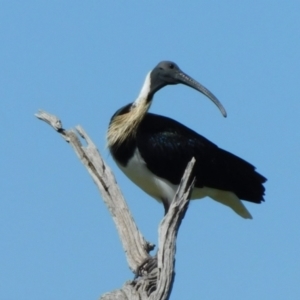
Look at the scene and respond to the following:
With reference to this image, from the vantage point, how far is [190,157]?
12047mm

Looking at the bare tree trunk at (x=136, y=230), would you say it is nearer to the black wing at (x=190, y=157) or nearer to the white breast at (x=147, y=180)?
the white breast at (x=147, y=180)

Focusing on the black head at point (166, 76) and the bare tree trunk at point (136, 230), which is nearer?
the bare tree trunk at point (136, 230)

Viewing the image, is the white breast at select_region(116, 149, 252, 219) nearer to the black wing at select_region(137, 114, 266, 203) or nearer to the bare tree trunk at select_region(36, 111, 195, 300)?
the black wing at select_region(137, 114, 266, 203)

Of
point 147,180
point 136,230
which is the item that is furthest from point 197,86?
point 136,230

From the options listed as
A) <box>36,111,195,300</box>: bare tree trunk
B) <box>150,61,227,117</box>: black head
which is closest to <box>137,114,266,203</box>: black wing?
<box>150,61,227,117</box>: black head

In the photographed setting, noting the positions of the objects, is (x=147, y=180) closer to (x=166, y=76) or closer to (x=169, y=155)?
(x=169, y=155)

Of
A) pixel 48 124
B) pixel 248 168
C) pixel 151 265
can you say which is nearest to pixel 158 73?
pixel 248 168

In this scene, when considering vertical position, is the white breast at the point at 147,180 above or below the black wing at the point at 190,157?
below

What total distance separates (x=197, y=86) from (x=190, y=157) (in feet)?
2.44

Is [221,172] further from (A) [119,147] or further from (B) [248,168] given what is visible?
(A) [119,147]

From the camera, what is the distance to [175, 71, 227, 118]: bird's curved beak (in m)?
11.7

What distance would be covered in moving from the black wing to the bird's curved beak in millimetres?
499

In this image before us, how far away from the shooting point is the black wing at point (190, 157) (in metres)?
11.9

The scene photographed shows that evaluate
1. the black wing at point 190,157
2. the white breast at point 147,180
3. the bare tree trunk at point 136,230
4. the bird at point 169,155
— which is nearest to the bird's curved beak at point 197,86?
the bird at point 169,155
